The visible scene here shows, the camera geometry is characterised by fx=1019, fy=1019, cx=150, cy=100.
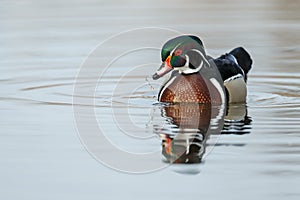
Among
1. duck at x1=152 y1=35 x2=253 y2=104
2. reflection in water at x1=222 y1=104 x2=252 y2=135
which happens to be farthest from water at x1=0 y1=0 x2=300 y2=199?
duck at x1=152 y1=35 x2=253 y2=104

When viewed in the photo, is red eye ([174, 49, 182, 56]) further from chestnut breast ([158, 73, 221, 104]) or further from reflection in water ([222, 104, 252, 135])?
reflection in water ([222, 104, 252, 135])

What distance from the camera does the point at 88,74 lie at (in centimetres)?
1125

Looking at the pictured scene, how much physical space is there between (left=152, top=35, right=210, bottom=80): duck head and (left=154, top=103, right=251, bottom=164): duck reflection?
370 millimetres

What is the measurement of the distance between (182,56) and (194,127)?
1552mm

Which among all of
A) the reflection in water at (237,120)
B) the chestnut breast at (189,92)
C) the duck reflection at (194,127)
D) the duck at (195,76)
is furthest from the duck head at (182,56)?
the reflection in water at (237,120)

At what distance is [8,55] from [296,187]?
22.5ft

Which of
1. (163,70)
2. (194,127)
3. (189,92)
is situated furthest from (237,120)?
(163,70)

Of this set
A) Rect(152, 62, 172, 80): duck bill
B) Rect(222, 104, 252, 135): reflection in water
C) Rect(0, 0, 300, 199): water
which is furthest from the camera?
Rect(152, 62, 172, 80): duck bill

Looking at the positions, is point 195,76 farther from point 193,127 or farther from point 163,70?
point 193,127

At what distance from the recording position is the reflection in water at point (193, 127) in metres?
7.34

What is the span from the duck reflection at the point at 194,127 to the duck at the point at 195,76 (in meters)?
0.11

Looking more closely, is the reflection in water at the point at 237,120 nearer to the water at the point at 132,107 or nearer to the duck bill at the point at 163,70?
the water at the point at 132,107

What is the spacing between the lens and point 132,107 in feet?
30.6

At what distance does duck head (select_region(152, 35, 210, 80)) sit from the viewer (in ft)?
31.5
